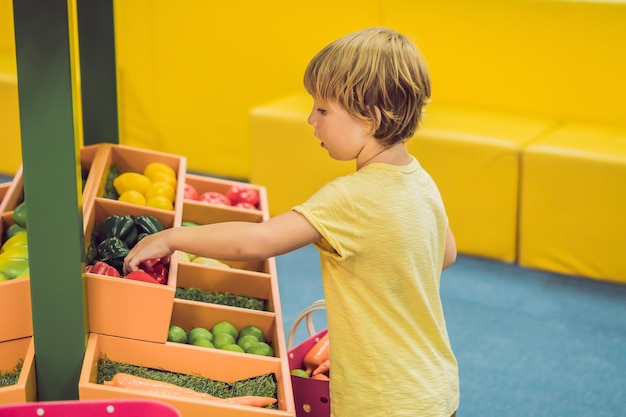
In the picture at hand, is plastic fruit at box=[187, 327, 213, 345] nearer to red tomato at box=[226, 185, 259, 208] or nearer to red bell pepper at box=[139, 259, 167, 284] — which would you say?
red bell pepper at box=[139, 259, 167, 284]

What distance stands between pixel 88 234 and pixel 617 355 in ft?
7.44

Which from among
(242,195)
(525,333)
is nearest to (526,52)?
(525,333)

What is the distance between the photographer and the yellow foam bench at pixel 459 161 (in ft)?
14.9

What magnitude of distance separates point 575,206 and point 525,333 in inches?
30.3

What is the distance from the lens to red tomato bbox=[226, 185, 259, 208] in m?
3.48

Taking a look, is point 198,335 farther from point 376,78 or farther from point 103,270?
point 376,78

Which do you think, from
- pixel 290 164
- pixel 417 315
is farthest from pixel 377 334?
pixel 290 164

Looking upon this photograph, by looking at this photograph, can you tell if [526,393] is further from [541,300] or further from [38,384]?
[38,384]

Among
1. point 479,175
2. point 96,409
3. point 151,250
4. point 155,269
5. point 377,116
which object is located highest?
point 377,116

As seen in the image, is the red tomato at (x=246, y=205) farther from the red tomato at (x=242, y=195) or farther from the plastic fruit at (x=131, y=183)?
the plastic fruit at (x=131, y=183)

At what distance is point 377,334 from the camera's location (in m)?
1.95

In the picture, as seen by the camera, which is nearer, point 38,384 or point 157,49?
point 38,384

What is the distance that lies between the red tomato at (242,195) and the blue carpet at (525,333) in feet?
2.14

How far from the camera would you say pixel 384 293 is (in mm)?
1939
